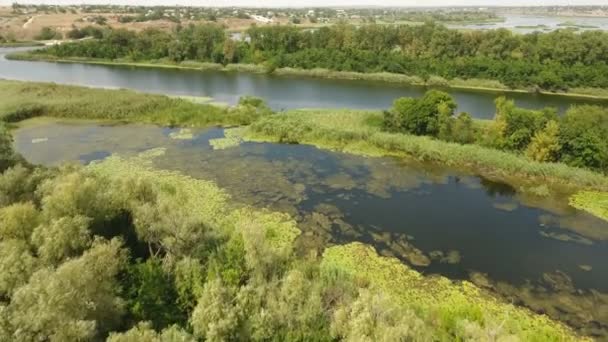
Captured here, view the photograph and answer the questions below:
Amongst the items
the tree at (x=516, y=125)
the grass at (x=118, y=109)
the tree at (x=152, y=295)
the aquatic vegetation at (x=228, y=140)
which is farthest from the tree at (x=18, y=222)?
the tree at (x=516, y=125)

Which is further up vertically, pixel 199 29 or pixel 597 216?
pixel 199 29

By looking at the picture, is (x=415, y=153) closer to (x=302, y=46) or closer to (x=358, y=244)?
(x=358, y=244)

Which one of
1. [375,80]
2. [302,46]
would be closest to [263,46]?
[302,46]

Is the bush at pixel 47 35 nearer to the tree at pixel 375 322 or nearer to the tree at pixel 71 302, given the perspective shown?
the tree at pixel 71 302

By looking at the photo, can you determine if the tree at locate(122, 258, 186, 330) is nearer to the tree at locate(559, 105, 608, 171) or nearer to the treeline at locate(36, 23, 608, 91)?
the tree at locate(559, 105, 608, 171)

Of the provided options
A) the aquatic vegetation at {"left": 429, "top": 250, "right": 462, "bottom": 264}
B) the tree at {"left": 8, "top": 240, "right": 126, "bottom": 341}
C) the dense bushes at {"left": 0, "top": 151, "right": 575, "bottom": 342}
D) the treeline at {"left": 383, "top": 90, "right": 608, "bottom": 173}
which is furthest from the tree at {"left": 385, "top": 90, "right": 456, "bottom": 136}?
the tree at {"left": 8, "top": 240, "right": 126, "bottom": 341}

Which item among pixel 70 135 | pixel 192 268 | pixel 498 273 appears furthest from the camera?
pixel 70 135

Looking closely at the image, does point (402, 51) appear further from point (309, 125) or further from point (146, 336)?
point (146, 336)
